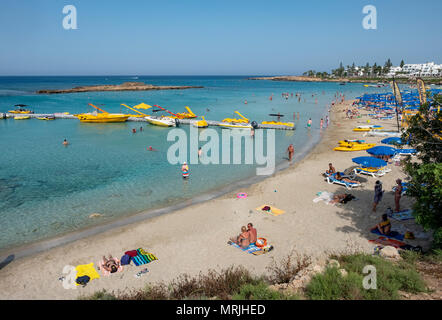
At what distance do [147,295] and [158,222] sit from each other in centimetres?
596

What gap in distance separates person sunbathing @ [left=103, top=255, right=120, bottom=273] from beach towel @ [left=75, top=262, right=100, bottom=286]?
0.31 metres

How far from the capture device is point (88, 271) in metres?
8.73

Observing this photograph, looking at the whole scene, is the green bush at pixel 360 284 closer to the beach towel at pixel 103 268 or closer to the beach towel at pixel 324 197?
the beach towel at pixel 103 268

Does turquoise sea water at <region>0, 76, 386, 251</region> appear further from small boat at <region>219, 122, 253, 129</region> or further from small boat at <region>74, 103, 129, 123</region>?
small boat at <region>74, 103, 129, 123</region>

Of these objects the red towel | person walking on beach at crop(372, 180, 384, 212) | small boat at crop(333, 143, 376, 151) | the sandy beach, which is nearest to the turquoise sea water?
the sandy beach

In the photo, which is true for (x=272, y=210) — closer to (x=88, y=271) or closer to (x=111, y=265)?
(x=111, y=265)

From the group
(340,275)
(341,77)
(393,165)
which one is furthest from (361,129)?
(341,77)

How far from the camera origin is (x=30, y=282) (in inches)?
336

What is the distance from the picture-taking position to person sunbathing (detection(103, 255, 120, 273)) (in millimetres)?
8666

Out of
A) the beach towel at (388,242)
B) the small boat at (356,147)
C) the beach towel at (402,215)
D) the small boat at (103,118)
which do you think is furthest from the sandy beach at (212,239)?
the small boat at (103,118)

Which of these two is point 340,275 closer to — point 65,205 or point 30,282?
point 30,282

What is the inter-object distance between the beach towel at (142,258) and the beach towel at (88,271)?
3.76 ft

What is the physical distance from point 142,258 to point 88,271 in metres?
1.58

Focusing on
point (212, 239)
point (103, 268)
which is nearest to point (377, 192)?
point (212, 239)
